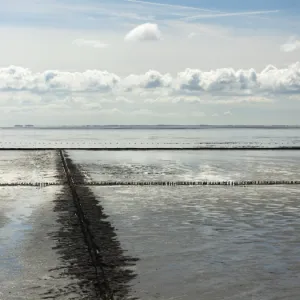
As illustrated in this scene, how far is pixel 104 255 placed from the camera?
1906 centimetres

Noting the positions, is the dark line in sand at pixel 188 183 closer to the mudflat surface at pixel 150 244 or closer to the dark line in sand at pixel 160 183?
the dark line in sand at pixel 160 183

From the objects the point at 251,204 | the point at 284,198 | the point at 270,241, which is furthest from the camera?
the point at 284,198

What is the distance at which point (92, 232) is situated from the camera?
2320 cm

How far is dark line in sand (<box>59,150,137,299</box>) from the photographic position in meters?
15.4

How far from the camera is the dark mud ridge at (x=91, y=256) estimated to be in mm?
15117

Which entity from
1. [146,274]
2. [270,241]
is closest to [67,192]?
[270,241]

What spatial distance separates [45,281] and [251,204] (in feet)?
60.8

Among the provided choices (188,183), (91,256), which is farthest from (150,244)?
(188,183)

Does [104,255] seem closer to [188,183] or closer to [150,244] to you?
[150,244]

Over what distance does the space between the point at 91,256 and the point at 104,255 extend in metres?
0.48

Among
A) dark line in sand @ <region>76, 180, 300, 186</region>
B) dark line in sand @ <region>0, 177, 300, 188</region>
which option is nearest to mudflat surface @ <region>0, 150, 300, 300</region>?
dark line in sand @ <region>0, 177, 300, 188</region>

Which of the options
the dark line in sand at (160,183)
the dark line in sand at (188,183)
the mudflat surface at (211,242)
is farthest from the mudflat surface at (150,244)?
the dark line in sand at (188,183)

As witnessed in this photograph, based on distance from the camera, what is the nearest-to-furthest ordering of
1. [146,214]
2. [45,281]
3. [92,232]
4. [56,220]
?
1. [45,281]
2. [92,232]
3. [56,220]
4. [146,214]

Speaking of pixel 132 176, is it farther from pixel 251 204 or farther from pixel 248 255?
pixel 248 255
